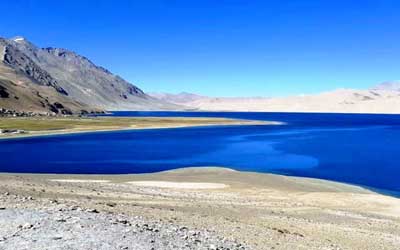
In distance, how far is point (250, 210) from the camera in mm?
27953

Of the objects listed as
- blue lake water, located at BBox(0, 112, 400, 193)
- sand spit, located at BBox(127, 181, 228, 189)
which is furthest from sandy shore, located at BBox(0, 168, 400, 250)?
blue lake water, located at BBox(0, 112, 400, 193)

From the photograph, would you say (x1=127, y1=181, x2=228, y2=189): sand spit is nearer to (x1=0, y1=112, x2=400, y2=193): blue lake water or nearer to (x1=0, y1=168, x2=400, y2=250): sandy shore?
(x1=0, y1=168, x2=400, y2=250): sandy shore

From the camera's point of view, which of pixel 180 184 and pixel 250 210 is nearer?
pixel 250 210

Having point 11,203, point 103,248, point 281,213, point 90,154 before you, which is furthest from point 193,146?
point 103,248

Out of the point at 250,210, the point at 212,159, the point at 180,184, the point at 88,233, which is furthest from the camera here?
the point at 212,159

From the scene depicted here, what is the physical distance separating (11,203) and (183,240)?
8286 millimetres

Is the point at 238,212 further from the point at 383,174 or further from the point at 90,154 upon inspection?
the point at 90,154

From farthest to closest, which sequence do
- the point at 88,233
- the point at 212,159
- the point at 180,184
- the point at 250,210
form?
the point at 212,159 < the point at 180,184 < the point at 250,210 < the point at 88,233

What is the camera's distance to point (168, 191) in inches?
1499

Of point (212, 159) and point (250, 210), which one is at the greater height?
point (250, 210)

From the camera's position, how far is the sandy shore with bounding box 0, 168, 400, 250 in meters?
19.3

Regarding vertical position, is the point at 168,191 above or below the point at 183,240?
below

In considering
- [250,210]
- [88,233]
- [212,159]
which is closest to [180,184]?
[250,210]

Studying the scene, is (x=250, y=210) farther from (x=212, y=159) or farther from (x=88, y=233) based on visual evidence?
(x=212, y=159)
